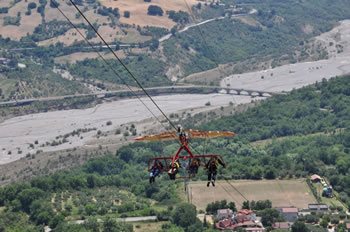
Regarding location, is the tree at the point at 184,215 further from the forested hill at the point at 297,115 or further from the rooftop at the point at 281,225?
the forested hill at the point at 297,115

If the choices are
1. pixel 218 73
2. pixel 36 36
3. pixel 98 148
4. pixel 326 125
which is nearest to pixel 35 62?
pixel 36 36

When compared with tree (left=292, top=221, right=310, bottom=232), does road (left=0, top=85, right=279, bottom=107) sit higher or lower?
higher

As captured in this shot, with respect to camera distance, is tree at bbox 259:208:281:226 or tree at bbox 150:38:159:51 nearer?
tree at bbox 259:208:281:226

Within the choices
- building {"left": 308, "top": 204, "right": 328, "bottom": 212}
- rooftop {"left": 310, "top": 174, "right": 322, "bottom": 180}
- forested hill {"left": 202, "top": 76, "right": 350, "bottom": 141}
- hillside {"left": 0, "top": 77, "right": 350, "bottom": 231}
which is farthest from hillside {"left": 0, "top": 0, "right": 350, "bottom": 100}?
building {"left": 308, "top": 204, "right": 328, "bottom": 212}

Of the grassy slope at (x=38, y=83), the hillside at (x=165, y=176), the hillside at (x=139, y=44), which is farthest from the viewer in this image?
the hillside at (x=139, y=44)

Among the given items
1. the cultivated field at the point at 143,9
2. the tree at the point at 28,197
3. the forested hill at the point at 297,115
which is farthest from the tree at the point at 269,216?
the cultivated field at the point at 143,9

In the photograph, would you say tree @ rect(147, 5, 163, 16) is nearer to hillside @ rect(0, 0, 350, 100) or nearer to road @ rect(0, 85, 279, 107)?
hillside @ rect(0, 0, 350, 100)

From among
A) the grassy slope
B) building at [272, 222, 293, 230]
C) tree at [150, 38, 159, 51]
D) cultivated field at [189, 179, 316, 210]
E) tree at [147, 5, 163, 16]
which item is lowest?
building at [272, 222, 293, 230]
